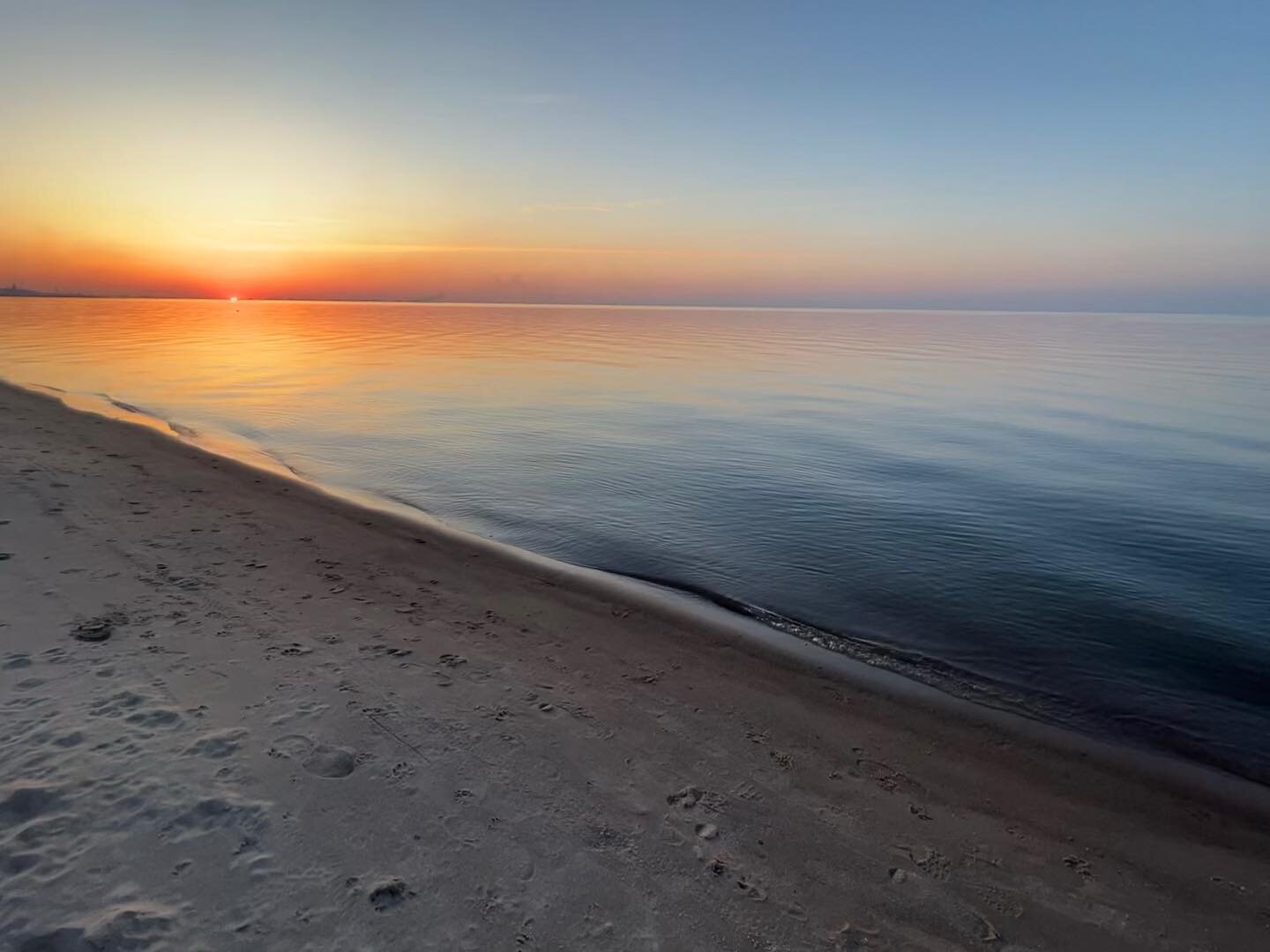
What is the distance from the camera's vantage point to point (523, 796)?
6.54 metres

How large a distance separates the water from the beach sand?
7.40ft

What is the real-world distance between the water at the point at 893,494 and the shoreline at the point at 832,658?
0.24 meters

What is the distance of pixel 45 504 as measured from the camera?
46.5 feet

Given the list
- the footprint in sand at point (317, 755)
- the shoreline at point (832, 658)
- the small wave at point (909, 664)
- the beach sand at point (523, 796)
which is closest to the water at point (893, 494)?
the small wave at point (909, 664)

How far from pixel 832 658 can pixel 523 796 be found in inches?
227

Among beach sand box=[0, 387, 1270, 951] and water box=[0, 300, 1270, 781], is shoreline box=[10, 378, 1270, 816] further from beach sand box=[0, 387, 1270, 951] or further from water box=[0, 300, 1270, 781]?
water box=[0, 300, 1270, 781]

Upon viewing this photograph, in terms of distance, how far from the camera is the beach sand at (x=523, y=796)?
17.2 feet

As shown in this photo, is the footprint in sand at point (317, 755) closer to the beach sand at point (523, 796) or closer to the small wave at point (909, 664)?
the beach sand at point (523, 796)

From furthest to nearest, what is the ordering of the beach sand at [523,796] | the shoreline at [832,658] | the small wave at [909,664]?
the small wave at [909,664]
the shoreline at [832,658]
the beach sand at [523,796]

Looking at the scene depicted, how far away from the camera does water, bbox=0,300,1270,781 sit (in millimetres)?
11227

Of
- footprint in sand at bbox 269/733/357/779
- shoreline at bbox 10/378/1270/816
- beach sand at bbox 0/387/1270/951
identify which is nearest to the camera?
beach sand at bbox 0/387/1270/951

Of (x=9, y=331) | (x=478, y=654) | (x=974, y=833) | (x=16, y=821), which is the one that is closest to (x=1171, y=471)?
(x=974, y=833)

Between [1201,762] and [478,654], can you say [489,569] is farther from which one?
[1201,762]

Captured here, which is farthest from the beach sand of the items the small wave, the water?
the water
